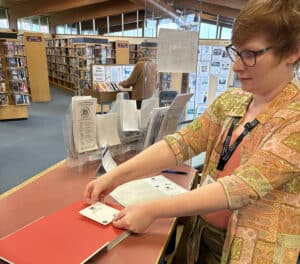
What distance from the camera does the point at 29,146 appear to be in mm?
4367

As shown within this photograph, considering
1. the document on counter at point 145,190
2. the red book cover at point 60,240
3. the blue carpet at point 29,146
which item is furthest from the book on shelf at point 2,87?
the red book cover at point 60,240

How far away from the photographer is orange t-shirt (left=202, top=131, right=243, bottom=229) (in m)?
0.78

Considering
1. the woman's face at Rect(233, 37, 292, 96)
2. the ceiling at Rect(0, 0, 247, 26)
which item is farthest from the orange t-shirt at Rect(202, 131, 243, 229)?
the ceiling at Rect(0, 0, 247, 26)

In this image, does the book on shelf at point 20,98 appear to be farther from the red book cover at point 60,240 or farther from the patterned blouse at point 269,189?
the patterned blouse at point 269,189

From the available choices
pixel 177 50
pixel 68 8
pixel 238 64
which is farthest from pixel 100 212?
pixel 68 8

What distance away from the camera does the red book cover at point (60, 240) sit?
69 cm

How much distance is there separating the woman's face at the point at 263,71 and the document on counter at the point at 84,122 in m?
0.86

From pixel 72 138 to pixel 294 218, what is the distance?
1.05 meters

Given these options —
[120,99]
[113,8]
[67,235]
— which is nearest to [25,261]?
[67,235]

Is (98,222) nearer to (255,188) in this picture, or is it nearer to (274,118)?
(255,188)

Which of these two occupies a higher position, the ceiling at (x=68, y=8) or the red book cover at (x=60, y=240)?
the ceiling at (x=68, y=8)

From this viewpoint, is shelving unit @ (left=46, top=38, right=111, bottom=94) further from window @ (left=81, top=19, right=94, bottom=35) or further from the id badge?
the id badge

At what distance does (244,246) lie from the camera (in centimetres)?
70

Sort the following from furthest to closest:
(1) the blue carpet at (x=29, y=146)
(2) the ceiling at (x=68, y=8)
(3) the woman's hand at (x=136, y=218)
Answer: (2) the ceiling at (x=68, y=8) → (1) the blue carpet at (x=29, y=146) → (3) the woman's hand at (x=136, y=218)
